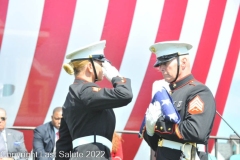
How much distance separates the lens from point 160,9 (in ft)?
17.5

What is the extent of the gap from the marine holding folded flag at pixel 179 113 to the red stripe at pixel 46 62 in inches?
68.0

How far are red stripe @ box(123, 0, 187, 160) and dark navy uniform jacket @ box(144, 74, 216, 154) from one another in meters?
1.78

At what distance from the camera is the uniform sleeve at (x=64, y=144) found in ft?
11.5

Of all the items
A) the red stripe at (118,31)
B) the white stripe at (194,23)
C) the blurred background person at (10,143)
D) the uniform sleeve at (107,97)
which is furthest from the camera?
the white stripe at (194,23)

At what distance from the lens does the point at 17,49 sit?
16.6ft

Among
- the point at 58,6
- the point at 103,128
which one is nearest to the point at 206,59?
the point at 58,6

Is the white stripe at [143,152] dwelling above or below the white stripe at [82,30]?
below

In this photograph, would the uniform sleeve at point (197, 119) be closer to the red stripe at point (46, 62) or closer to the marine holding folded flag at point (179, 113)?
the marine holding folded flag at point (179, 113)

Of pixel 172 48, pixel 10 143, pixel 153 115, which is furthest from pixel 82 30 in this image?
pixel 153 115

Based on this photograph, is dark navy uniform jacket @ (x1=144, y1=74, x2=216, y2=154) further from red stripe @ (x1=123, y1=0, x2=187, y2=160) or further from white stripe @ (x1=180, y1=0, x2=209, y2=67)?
white stripe @ (x1=180, y1=0, x2=209, y2=67)

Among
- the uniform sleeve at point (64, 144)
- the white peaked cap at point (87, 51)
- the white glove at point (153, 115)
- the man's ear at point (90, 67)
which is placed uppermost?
the white peaked cap at point (87, 51)

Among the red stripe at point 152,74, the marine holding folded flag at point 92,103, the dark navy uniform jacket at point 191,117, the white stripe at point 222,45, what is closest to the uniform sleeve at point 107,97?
the marine holding folded flag at point 92,103

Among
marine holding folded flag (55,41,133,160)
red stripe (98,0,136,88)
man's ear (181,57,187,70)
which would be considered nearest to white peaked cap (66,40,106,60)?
marine holding folded flag (55,41,133,160)

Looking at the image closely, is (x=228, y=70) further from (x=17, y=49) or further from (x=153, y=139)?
(x=153, y=139)
